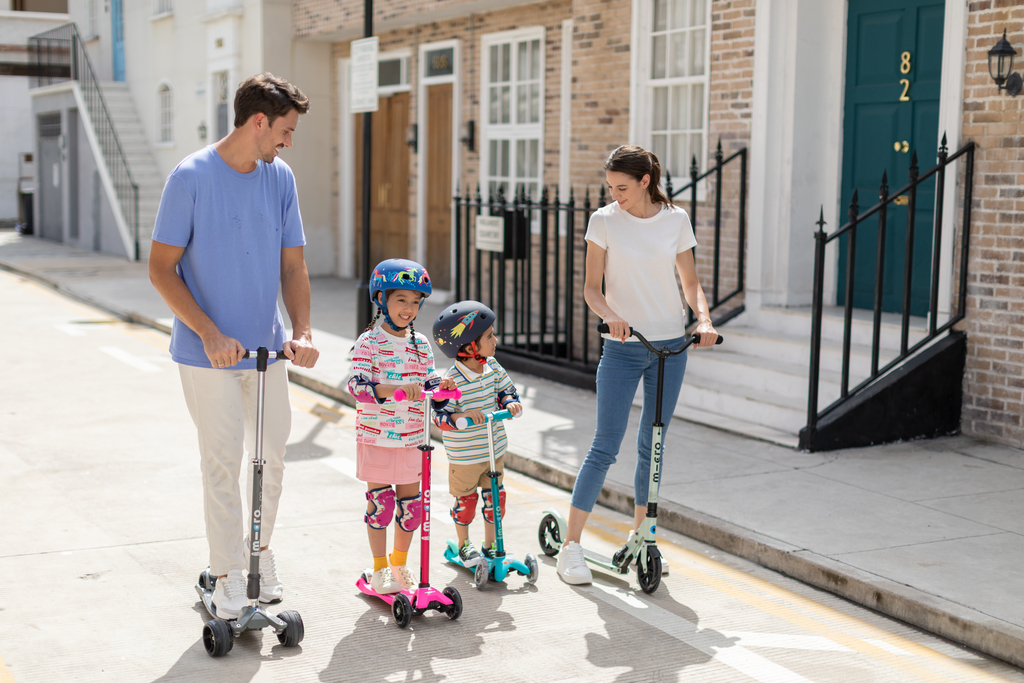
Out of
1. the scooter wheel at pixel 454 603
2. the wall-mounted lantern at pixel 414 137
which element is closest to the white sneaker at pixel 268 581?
the scooter wheel at pixel 454 603

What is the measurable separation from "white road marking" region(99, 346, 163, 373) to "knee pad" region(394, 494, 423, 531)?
6579mm

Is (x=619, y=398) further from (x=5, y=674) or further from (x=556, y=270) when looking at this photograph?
(x=556, y=270)

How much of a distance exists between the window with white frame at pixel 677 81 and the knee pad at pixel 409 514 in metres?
6.22

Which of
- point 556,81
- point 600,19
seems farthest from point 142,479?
point 556,81

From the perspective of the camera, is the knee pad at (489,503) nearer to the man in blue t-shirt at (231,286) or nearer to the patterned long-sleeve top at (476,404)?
the patterned long-sleeve top at (476,404)

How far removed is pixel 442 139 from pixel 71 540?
35.5ft

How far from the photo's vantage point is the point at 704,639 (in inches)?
175

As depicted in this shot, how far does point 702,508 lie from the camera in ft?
19.6

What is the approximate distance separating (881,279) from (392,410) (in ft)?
13.0

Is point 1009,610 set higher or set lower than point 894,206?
lower

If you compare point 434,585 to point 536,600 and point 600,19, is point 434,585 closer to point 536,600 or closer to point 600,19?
point 536,600

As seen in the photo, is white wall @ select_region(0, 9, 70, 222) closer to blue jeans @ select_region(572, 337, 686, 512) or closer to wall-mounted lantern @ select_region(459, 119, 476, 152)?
wall-mounted lantern @ select_region(459, 119, 476, 152)

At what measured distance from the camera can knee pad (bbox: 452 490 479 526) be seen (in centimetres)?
507

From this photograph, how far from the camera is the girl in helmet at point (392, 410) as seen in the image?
4461mm
